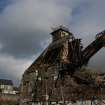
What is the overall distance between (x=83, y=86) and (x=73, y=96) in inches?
71.1

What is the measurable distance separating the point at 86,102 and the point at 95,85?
7.09ft

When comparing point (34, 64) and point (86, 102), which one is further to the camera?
point (34, 64)

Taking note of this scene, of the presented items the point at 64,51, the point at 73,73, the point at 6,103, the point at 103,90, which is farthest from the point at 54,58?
the point at 6,103

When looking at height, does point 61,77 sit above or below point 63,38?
below

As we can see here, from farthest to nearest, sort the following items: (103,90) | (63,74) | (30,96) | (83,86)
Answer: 1. (30,96)
2. (63,74)
3. (83,86)
4. (103,90)

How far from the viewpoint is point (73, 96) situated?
33.7 metres

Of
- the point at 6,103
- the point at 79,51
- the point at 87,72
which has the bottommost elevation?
the point at 6,103

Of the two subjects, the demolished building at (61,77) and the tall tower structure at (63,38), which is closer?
the demolished building at (61,77)

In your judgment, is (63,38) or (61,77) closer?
(61,77)

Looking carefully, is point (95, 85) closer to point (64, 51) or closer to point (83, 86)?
point (83, 86)

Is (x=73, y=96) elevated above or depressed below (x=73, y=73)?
below

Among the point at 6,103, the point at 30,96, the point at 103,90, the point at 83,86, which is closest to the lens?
the point at 103,90

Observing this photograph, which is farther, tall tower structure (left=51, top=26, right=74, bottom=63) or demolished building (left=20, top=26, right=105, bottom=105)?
tall tower structure (left=51, top=26, right=74, bottom=63)

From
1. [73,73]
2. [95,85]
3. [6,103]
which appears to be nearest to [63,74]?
[73,73]
